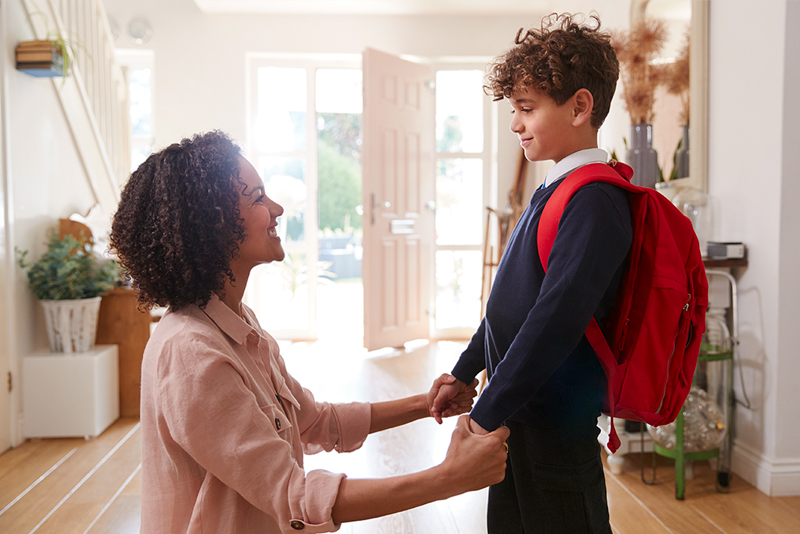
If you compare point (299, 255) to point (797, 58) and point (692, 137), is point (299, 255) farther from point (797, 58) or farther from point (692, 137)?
point (797, 58)

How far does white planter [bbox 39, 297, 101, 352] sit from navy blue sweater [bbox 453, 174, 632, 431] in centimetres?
252

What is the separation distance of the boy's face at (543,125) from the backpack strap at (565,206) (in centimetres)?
10

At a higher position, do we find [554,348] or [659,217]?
[659,217]

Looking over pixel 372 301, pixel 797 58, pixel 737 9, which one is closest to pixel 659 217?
pixel 797 58

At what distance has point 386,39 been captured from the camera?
5203 millimetres

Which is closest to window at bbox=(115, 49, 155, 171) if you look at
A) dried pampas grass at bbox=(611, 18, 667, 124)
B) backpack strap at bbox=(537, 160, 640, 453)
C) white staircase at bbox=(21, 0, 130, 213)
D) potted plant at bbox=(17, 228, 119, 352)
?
white staircase at bbox=(21, 0, 130, 213)

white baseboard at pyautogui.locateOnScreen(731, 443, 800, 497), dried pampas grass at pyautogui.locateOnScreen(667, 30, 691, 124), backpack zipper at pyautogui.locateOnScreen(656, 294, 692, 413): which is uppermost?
dried pampas grass at pyautogui.locateOnScreen(667, 30, 691, 124)

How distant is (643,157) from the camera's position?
109 inches

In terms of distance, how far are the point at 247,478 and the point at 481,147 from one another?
4.94m

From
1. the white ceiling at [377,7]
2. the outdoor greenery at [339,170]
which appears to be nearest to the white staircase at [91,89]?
the white ceiling at [377,7]

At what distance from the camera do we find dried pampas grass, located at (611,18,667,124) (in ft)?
9.45

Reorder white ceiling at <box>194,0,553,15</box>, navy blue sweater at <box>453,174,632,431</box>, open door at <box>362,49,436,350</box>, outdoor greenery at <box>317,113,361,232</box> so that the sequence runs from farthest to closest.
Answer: outdoor greenery at <box>317,113,361,232</box> < white ceiling at <box>194,0,553,15</box> < open door at <box>362,49,436,350</box> < navy blue sweater at <box>453,174,632,431</box>

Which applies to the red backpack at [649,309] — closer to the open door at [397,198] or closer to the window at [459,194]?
the open door at [397,198]

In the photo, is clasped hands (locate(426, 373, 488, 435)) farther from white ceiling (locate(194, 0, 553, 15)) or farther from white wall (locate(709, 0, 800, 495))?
white ceiling (locate(194, 0, 553, 15))
